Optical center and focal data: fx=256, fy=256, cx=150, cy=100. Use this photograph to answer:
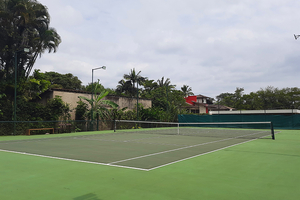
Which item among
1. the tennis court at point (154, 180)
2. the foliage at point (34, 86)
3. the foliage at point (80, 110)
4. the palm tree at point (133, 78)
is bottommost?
the tennis court at point (154, 180)

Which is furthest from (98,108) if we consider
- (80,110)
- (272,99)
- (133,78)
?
(272,99)

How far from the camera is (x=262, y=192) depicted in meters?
4.71

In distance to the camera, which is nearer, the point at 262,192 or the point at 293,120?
→ the point at 262,192

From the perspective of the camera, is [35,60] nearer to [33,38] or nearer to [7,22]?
[33,38]

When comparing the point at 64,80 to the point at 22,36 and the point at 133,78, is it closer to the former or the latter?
the point at 133,78

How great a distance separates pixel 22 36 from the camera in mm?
23344

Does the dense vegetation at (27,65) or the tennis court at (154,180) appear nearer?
the tennis court at (154,180)

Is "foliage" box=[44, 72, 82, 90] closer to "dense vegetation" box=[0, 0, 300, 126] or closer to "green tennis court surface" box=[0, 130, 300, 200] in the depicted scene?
"dense vegetation" box=[0, 0, 300, 126]

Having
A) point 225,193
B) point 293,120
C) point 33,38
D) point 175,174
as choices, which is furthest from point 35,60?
point 293,120

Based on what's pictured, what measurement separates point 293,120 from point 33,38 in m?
27.6

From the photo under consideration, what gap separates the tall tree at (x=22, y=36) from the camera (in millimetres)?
22094

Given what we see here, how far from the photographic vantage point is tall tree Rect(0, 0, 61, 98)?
22.1m

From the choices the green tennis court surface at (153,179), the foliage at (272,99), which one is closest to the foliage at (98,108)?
the green tennis court surface at (153,179)

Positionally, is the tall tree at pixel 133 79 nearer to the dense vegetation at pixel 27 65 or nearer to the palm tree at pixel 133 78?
the palm tree at pixel 133 78
